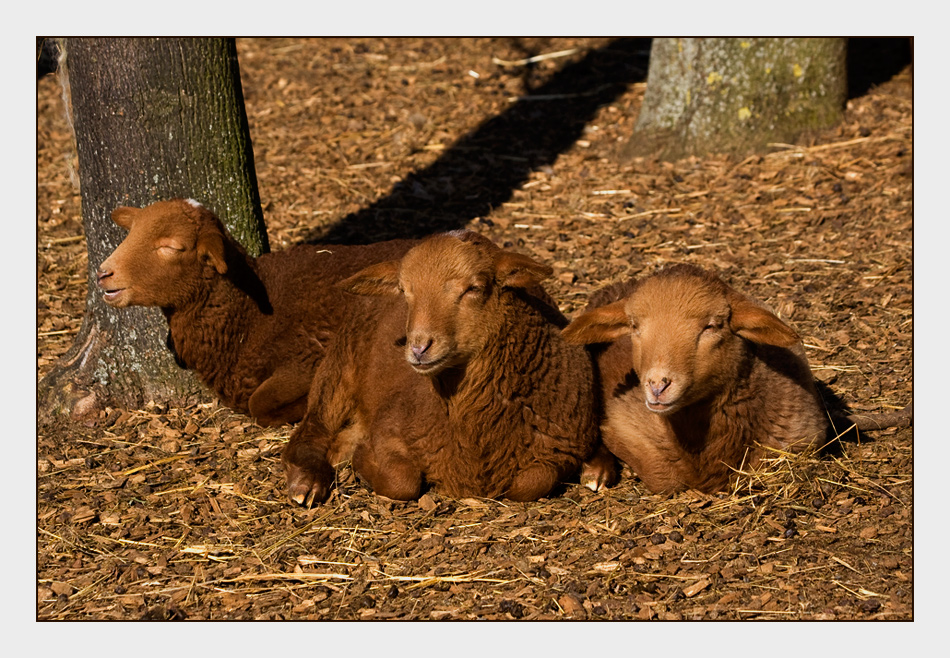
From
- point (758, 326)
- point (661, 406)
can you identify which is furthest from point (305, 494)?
point (758, 326)

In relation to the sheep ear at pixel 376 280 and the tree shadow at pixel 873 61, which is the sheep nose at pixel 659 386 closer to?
the sheep ear at pixel 376 280

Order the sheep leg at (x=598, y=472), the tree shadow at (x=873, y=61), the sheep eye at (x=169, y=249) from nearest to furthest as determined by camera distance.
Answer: the sheep leg at (x=598, y=472) < the sheep eye at (x=169, y=249) < the tree shadow at (x=873, y=61)

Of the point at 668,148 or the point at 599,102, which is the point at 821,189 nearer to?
the point at 668,148

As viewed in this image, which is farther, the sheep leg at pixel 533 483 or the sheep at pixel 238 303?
the sheep at pixel 238 303

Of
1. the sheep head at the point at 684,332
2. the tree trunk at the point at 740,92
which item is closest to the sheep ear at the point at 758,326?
the sheep head at the point at 684,332

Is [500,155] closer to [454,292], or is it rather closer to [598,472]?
[598,472]

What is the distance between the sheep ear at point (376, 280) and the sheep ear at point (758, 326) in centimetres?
198

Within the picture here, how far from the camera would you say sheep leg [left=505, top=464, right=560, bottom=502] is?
6.17m

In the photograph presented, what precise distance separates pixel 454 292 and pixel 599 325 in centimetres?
97

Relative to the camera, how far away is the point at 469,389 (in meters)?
6.07

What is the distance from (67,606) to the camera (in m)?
5.50

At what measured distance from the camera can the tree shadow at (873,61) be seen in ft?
39.2
